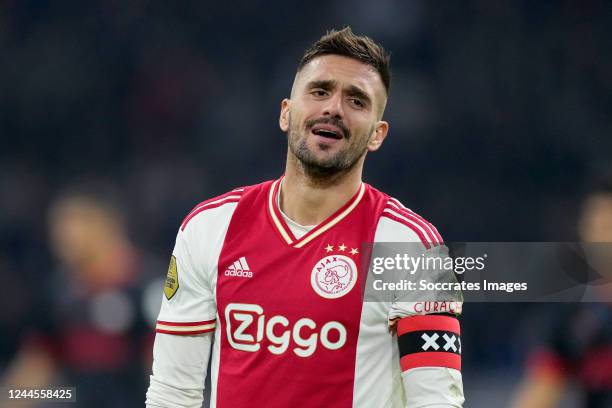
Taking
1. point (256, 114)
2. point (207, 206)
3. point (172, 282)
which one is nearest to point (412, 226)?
point (207, 206)

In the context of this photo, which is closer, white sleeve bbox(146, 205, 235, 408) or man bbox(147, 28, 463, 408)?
man bbox(147, 28, 463, 408)

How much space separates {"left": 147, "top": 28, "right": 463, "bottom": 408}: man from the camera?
7.54ft

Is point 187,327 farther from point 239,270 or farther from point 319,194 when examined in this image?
point 319,194

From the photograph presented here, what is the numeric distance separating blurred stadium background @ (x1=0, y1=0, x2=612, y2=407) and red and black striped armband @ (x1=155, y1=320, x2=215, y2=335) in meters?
2.44

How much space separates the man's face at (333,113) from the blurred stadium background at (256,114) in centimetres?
260

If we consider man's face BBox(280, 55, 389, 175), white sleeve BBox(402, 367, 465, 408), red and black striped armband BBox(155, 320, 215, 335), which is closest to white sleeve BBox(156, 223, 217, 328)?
red and black striped armband BBox(155, 320, 215, 335)

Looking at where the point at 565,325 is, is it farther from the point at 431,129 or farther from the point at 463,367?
the point at 431,129

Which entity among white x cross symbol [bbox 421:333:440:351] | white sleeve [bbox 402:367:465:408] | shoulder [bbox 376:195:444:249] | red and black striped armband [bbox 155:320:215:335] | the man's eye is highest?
the man's eye

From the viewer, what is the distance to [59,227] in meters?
5.07

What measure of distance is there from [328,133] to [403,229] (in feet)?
1.15

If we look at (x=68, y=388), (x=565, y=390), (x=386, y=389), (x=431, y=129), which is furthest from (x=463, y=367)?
(x=386, y=389)

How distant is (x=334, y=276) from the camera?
7.78 feet

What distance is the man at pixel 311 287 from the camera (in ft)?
7.54

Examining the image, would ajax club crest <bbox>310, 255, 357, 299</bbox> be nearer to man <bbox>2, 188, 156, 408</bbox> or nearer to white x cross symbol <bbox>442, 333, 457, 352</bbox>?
white x cross symbol <bbox>442, 333, 457, 352</bbox>
